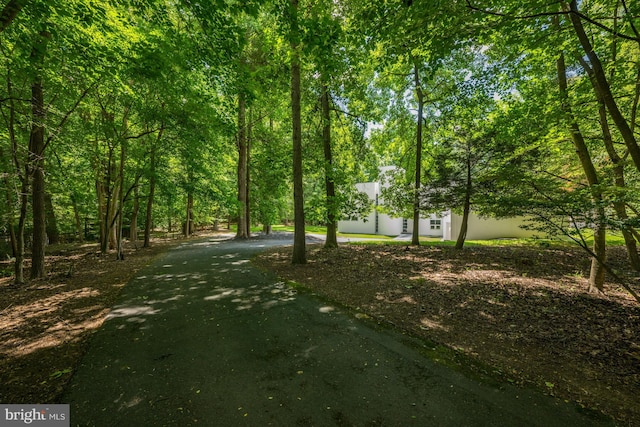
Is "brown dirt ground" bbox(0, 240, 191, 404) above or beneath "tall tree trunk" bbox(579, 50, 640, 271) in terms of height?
beneath

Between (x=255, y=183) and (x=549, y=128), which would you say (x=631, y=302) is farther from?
(x=255, y=183)

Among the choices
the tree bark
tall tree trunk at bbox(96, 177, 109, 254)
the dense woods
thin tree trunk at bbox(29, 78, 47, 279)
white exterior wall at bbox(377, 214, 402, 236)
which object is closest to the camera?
the tree bark

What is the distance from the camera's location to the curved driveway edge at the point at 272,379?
2.33 metres

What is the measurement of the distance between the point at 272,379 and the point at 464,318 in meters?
3.39

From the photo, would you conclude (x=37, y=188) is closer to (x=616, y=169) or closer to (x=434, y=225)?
(x=616, y=169)

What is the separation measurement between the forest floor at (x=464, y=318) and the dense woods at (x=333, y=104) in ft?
3.87

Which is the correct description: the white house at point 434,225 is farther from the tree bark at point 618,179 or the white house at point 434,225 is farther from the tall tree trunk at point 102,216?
the tall tree trunk at point 102,216

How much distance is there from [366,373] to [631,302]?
5582 mm

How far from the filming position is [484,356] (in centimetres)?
324

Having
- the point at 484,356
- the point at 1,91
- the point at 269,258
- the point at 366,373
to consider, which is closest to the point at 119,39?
the point at 1,91

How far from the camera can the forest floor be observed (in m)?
2.84

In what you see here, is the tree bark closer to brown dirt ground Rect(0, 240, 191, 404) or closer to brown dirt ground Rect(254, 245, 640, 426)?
brown dirt ground Rect(254, 245, 640, 426)

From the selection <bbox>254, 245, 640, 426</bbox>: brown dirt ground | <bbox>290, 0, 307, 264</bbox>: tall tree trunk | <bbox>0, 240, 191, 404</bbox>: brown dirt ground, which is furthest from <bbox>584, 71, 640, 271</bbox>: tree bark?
<bbox>0, 240, 191, 404</bbox>: brown dirt ground

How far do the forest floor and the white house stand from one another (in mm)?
2875
